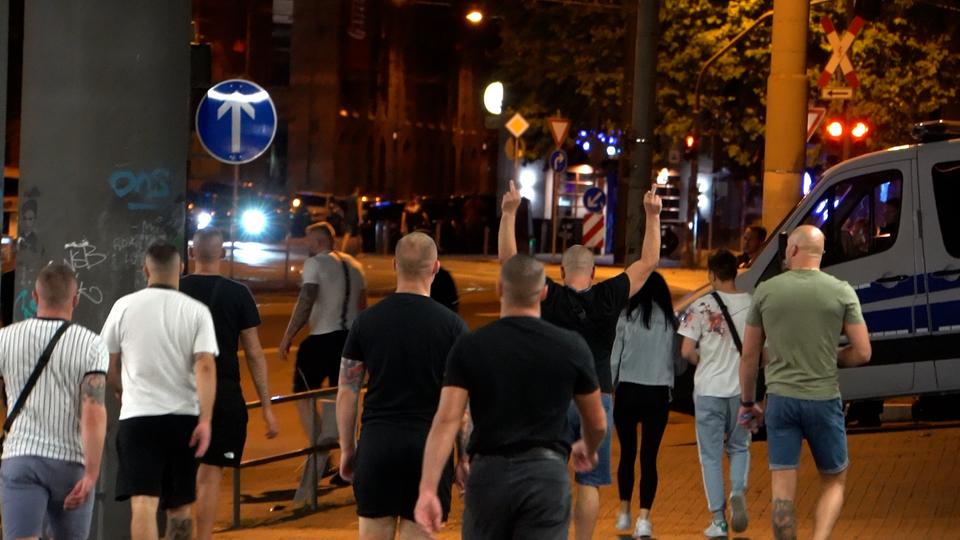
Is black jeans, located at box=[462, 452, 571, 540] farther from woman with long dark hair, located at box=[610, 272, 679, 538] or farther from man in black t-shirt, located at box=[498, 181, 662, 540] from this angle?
woman with long dark hair, located at box=[610, 272, 679, 538]

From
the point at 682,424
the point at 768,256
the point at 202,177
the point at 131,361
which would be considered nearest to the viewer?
the point at 131,361

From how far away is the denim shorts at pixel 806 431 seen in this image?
889 cm

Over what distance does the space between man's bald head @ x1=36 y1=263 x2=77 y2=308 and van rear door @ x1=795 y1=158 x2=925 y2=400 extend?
8.25 m

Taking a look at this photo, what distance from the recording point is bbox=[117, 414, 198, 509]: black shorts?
27.1ft

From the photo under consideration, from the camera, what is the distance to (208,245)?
9.10 meters

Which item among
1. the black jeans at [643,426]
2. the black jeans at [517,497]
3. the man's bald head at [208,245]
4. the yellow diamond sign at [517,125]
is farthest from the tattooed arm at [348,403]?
the yellow diamond sign at [517,125]

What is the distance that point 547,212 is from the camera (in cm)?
6225

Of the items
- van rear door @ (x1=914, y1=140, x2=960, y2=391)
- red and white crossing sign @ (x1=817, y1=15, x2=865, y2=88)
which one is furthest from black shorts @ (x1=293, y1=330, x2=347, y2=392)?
red and white crossing sign @ (x1=817, y1=15, x2=865, y2=88)

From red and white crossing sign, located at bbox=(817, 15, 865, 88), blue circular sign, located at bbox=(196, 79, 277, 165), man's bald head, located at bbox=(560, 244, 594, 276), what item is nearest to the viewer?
man's bald head, located at bbox=(560, 244, 594, 276)

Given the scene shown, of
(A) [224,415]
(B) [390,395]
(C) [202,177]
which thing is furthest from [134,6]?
(C) [202,177]

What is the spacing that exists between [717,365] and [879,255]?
4.12 metres

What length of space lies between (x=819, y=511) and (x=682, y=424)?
→ 8046 millimetres

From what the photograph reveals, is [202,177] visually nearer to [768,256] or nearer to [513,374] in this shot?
[768,256]

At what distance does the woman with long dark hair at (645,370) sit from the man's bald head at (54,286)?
418 centimetres
